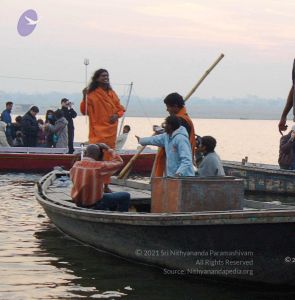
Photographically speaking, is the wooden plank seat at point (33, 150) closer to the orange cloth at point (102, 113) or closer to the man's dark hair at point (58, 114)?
the man's dark hair at point (58, 114)

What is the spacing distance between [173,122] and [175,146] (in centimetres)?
27

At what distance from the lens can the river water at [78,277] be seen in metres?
8.09

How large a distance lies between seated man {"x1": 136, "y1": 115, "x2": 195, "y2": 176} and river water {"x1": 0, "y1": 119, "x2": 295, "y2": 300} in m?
1.17

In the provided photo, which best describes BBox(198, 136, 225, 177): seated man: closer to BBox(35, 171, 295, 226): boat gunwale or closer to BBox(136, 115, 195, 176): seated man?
BBox(136, 115, 195, 176): seated man

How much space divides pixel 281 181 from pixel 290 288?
975 centimetres

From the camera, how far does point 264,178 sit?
59.3ft

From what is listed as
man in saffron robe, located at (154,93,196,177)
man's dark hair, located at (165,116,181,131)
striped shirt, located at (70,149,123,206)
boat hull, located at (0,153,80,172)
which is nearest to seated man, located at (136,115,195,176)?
man's dark hair, located at (165,116,181,131)

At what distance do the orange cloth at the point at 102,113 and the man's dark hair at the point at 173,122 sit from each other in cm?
235

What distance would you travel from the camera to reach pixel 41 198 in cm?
1123

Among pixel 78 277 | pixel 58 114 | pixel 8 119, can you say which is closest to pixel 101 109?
pixel 78 277

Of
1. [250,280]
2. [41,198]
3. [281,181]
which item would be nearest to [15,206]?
[41,198]

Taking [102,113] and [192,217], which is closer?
[192,217]

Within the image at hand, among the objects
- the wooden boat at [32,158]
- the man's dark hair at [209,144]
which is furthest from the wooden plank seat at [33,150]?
the man's dark hair at [209,144]

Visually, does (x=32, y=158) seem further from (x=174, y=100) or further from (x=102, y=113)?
(x=174, y=100)
